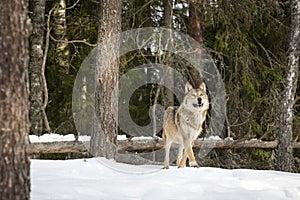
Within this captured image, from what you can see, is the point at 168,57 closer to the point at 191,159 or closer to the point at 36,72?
the point at 36,72

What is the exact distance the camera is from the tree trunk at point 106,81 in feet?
23.7

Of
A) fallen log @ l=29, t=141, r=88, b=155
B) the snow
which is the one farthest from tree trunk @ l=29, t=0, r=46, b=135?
the snow

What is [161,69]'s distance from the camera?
40.4 ft

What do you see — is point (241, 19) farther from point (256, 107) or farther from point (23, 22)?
point (23, 22)

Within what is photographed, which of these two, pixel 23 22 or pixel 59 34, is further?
pixel 59 34

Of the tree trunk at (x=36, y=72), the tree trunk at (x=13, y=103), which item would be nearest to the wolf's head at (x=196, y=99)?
the tree trunk at (x=36, y=72)

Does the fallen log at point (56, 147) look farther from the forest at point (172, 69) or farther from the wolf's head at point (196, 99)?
the wolf's head at point (196, 99)

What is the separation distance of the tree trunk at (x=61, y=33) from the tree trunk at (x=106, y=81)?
5557mm

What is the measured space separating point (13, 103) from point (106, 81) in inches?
161

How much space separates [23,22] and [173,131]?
522 cm

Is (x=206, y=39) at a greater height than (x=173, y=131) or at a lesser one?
greater

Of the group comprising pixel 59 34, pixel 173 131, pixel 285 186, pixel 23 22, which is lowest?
pixel 285 186

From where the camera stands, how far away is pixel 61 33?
1272 cm

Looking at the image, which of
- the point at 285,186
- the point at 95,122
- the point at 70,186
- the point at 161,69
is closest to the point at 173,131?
the point at 95,122
